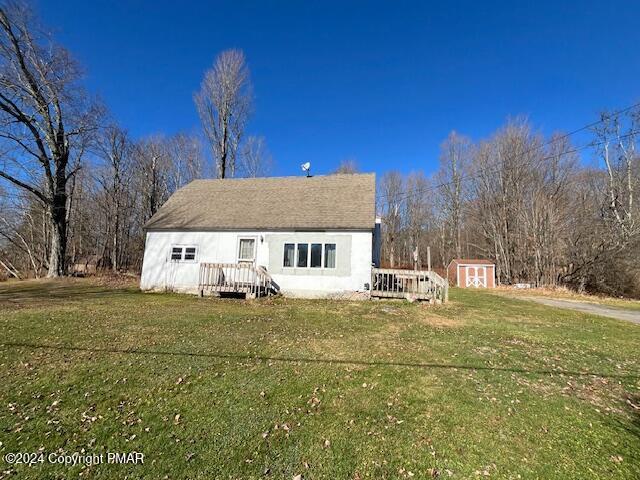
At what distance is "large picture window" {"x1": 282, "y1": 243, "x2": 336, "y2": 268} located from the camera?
13789 mm

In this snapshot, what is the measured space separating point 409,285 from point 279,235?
21.6 ft

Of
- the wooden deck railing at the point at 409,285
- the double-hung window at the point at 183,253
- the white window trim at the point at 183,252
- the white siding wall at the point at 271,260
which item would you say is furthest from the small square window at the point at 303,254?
the double-hung window at the point at 183,253

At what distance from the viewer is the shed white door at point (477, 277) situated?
2473 centimetres

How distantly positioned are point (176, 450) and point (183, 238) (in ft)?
45.5

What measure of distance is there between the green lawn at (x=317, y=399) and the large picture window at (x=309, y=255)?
549 cm

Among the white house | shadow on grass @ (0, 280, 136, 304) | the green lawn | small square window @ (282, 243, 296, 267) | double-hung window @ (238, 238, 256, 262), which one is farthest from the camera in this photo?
double-hung window @ (238, 238, 256, 262)

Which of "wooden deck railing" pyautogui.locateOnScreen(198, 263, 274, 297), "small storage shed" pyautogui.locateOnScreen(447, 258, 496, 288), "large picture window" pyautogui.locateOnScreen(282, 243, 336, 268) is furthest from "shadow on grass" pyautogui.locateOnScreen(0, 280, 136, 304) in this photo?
"small storage shed" pyautogui.locateOnScreen(447, 258, 496, 288)

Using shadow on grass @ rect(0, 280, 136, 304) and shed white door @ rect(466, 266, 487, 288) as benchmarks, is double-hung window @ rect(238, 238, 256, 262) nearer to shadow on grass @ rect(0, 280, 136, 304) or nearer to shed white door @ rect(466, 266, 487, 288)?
shadow on grass @ rect(0, 280, 136, 304)

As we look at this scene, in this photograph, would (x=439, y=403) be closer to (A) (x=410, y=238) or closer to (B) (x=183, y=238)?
(B) (x=183, y=238)

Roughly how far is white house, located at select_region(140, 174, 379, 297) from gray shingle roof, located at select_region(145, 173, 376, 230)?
0.16 ft

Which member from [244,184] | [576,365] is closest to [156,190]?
[244,184]

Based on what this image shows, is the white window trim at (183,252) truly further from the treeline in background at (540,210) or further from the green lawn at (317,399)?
the treeline in background at (540,210)

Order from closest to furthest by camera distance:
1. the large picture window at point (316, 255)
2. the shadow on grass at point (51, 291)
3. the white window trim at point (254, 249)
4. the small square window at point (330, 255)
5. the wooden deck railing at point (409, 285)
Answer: the shadow on grass at point (51, 291)
the wooden deck railing at point (409, 285)
the small square window at point (330, 255)
the large picture window at point (316, 255)
the white window trim at point (254, 249)

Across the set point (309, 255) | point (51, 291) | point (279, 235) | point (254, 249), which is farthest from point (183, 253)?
point (309, 255)
